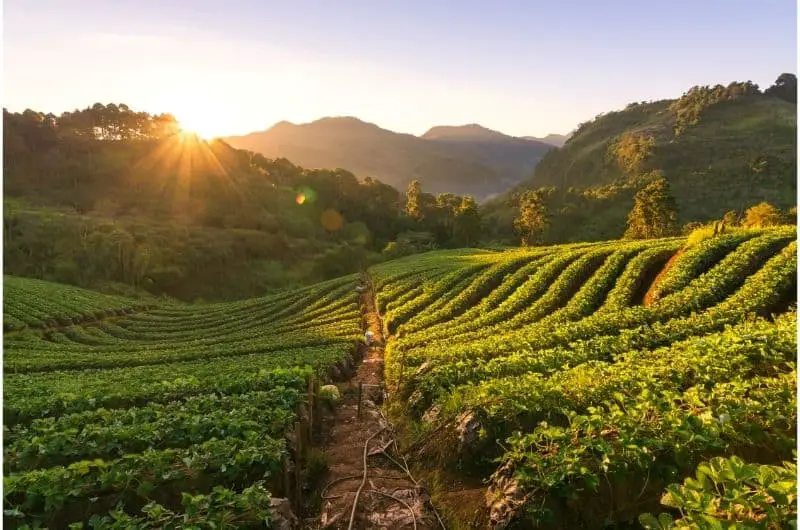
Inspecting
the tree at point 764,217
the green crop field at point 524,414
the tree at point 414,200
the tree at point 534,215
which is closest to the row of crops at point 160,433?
the green crop field at point 524,414

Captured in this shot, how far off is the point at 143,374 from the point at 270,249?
78.3m

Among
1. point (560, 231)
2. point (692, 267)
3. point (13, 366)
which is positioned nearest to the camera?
point (692, 267)

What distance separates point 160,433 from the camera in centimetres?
1138

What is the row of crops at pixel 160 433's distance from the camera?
8.11m

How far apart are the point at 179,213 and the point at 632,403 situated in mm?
120214

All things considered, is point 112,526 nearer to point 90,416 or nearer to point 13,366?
point 90,416

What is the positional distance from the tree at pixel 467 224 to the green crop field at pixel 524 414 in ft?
241

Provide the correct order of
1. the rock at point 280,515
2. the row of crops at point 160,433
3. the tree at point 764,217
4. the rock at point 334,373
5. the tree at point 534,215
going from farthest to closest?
the tree at point 534,215 < the tree at point 764,217 < the rock at point 334,373 < the row of crops at point 160,433 < the rock at point 280,515

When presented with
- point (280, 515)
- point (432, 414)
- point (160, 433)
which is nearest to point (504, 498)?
point (280, 515)

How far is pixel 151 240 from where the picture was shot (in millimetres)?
88375

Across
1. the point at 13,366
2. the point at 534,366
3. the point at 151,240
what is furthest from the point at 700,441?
the point at 151,240

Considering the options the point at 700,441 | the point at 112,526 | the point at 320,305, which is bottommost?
the point at 320,305

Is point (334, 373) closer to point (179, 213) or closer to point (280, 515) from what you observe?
point (280, 515)

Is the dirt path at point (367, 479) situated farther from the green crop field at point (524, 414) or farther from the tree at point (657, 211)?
the tree at point (657, 211)
